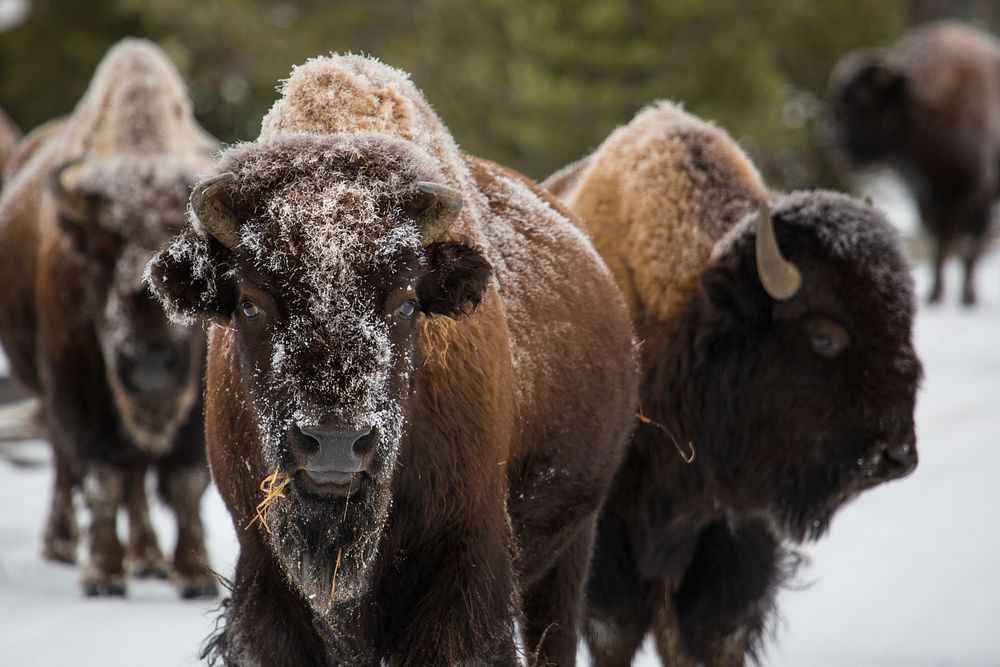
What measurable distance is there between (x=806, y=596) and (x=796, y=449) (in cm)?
213

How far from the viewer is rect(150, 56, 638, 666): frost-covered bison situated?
10.3 feet

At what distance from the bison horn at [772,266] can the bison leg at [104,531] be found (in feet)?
12.0

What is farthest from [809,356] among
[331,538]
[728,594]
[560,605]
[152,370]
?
[152,370]

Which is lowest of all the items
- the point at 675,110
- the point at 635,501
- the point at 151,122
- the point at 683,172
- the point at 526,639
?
the point at 526,639

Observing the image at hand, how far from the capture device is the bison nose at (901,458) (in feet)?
16.1

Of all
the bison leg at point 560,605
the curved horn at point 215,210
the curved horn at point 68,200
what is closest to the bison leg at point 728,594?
the bison leg at point 560,605

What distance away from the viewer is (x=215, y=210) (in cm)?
A: 319

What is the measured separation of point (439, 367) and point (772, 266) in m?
1.98

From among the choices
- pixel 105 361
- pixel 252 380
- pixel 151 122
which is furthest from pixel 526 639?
pixel 151 122

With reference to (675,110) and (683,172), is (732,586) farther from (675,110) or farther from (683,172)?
(675,110)

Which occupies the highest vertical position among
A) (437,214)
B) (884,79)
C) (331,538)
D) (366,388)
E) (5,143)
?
(884,79)

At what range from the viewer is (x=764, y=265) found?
5039 millimetres

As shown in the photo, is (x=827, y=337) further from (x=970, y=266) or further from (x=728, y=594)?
(x=970, y=266)

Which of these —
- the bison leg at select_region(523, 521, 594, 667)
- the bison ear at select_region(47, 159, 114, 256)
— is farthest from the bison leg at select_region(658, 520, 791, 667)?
the bison ear at select_region(47, 159, 114, 256)
